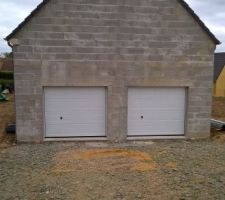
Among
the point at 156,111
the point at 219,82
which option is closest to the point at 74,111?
the point at 156,111

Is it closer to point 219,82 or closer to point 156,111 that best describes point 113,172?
point 156,111

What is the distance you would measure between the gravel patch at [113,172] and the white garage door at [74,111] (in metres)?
0.83

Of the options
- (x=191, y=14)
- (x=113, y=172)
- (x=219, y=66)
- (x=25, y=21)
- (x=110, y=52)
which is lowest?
(x=113, y=172)

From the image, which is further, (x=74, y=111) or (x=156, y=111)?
(x=156, y=111)

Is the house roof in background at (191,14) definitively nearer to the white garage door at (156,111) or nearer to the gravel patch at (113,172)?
the white garage door at (156,111)

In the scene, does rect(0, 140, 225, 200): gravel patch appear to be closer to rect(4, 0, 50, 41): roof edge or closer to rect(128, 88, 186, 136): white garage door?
rect(128, 88, 186, 136): white garage door

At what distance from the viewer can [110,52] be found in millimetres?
12641

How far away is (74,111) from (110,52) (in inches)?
105

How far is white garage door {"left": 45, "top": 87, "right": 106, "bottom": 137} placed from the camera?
12.8 meters

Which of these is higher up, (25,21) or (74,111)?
(25,21)

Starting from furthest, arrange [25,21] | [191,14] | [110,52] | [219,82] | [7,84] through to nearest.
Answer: [219,82] < [7,84] < [191,14] < [110,52] < [25,21]

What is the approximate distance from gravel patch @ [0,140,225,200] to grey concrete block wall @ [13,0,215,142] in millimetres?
1720

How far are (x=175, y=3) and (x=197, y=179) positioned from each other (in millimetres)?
7147

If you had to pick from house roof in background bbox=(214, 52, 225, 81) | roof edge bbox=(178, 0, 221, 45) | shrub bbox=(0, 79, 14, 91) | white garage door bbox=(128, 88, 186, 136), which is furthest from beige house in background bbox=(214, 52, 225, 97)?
white garage door bbox=(128, 88, 186, 136)
